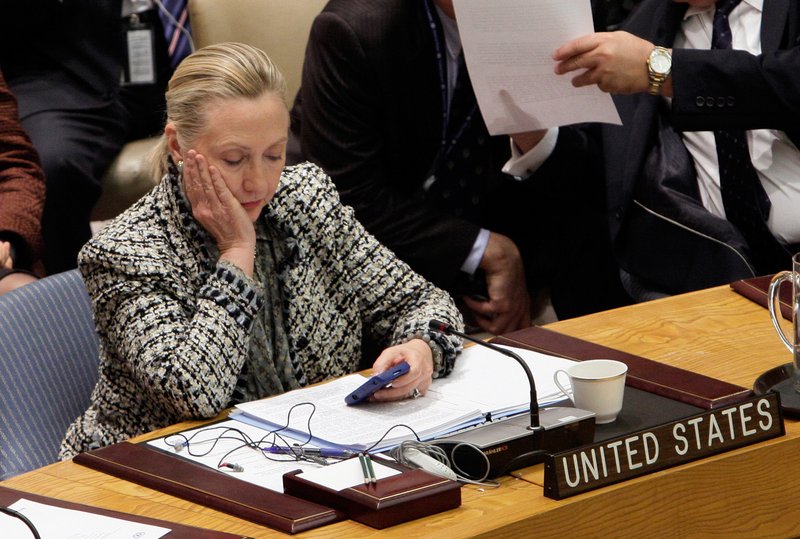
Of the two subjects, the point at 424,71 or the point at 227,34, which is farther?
the point at 227,34

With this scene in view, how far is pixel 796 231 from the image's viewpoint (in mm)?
2785

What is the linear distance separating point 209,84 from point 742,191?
1.33m

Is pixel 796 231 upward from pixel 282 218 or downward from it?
downward

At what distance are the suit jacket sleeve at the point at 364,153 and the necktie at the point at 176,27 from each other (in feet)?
3.91

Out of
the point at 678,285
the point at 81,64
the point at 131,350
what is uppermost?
the point at 81,64

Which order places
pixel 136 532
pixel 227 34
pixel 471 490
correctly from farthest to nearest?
pixel 227 34 → pixel 471 490 → pixel 136 532

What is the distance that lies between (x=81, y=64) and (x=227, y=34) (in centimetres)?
58

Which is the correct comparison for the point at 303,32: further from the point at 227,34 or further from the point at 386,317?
the point at 386,317

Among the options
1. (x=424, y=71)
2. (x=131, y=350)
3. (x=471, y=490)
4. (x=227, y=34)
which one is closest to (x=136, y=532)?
(x=471, y=490)

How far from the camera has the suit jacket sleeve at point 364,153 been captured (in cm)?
291

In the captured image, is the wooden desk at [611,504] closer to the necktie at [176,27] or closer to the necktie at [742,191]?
the necktie at [742,191]

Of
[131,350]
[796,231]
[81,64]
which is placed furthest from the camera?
[81,64]

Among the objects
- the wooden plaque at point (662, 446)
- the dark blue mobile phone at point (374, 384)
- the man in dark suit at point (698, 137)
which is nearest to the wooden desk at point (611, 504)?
the wooden plaque at point (662, 446)

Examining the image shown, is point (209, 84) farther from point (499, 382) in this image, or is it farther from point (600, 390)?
point (600, 390)
